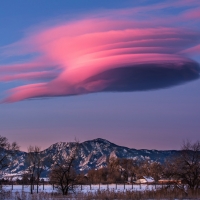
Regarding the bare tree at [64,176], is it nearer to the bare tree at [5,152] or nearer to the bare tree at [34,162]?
the bare tree at [5,152]

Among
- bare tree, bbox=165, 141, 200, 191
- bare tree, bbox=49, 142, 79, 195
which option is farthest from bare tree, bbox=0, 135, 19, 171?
bare tree, bbox=165, 141, 200, 191

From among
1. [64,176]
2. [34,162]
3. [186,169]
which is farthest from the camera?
[34,162]

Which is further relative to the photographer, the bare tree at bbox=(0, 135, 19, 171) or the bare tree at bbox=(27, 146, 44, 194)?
the bare tree at bbox=(27, 146, 44, 194)

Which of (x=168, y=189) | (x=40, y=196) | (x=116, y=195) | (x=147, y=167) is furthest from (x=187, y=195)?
(x=147, y=167)

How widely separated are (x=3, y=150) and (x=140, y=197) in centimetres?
2980

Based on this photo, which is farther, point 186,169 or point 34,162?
point 34,162

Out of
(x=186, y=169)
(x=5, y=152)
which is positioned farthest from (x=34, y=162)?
(x=186, y=169)

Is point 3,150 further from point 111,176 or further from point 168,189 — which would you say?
point 111,176

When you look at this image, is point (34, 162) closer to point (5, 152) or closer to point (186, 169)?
point (5, 152)

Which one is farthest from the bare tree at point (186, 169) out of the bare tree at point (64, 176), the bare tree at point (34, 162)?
the bare tree at point (34, 162)

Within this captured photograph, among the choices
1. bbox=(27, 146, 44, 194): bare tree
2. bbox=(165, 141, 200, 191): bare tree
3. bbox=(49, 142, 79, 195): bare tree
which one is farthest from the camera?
bbox=(27, 146, 44, 194): bare tree

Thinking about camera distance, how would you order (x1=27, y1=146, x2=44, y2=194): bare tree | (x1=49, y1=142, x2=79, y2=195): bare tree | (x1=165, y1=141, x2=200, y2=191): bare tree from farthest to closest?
(x1=27, y1=146, x2=44, y2=194): bare tree < (x1=49, y1=142, x2=79, y2=195): bare tree < (x1=165, y1=141, x2=200, y2=191): bare tree

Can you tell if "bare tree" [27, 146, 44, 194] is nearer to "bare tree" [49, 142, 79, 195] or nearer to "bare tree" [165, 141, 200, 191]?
"bare tree" [49, 142, 79, 195]

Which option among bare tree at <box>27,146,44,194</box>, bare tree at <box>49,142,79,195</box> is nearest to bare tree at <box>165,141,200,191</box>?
bare tree at <box>49,142,79,195</box>
